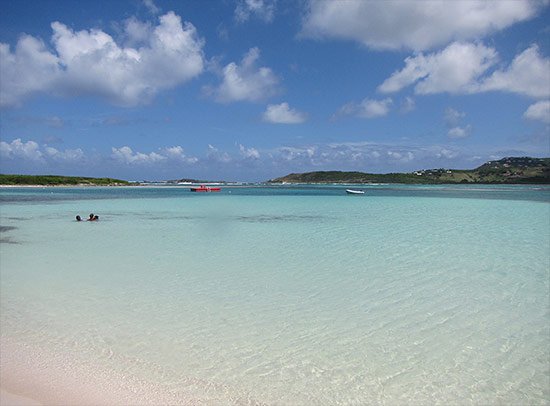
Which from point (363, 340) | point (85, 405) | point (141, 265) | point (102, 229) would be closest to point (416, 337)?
point (363, 340)

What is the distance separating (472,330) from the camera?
20.0ft

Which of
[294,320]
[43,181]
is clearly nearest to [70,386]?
[294,320]

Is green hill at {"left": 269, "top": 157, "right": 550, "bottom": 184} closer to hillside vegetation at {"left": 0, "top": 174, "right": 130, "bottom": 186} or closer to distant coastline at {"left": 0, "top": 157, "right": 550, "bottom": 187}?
distant coastline at {"left": 0, "top": 157, "right": 550, "bottom": 187}

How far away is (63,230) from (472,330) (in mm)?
18367

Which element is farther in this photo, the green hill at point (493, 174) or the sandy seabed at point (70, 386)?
the green hill at point (493, 174)

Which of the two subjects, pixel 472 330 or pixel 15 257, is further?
pixel 15 257

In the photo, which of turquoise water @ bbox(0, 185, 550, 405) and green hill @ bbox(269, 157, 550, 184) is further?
green hill @ bbox(269, 157, 550, 184)

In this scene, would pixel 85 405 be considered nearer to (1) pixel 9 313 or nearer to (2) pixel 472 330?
(1) pixel 9 313

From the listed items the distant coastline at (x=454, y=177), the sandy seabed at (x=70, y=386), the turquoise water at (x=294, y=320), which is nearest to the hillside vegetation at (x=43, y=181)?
the distant coastline at (x=454, y=177)

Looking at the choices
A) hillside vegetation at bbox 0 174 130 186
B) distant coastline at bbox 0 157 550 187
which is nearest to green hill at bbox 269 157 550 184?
distant coastline at bbox 0 157 550 187

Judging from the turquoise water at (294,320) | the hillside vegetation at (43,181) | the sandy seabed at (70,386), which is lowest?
the turquoise water at (294,320)

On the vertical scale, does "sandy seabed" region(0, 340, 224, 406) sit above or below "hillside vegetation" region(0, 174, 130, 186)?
below

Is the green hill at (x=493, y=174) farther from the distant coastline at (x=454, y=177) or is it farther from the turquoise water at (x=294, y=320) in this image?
the turquoise water at (x=294, y=320)

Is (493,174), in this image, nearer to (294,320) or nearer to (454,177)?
(454,177)
